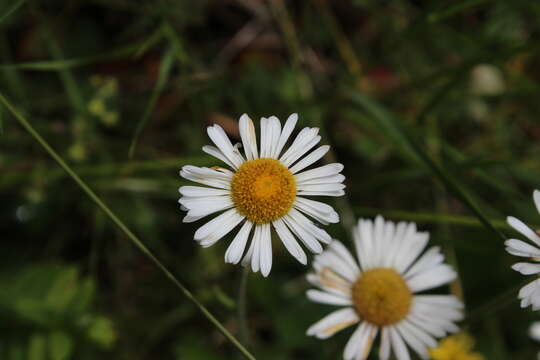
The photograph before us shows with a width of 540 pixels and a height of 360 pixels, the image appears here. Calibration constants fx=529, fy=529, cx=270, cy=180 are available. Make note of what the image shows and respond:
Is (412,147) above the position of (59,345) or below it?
above

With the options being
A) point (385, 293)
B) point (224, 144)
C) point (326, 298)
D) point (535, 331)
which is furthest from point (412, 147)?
point (535, 331)

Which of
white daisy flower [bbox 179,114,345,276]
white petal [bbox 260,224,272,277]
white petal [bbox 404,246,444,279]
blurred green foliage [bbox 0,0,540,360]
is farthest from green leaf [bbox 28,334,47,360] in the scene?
white petal [bbox 404,246,444,279]

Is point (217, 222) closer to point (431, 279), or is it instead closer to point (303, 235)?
point (303, 235)

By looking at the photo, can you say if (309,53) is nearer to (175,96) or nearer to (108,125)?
(175,96)

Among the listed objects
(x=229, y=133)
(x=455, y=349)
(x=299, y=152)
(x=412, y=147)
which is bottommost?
(x=455, y=349)

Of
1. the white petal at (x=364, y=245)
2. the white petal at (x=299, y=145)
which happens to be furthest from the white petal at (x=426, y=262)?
the white petal at (x=299, y=145)

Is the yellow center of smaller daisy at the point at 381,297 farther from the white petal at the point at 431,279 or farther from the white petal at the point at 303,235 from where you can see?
the white petal at the point at 303,235

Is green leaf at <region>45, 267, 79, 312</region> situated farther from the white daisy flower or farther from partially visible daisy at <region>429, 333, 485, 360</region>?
partially visible daisy at <region>429, 333, 485, 360</region>

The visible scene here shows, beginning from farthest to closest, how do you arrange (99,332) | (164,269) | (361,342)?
(99,332), (361,342), (164,269)
